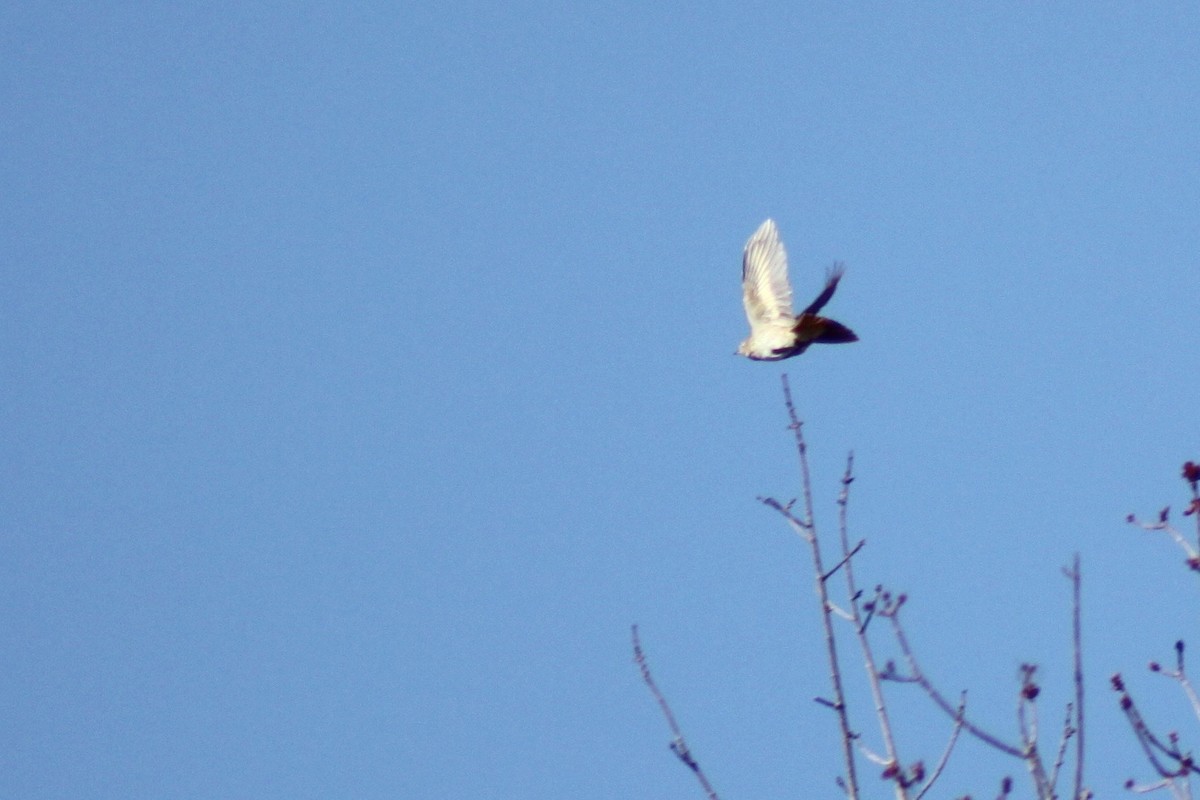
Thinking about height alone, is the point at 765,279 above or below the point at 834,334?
above

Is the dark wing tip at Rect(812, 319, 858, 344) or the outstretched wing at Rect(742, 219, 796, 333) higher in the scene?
the outstretched wing at Rect(742, 219, 796, 333)

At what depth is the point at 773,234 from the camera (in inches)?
375

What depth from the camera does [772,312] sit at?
9305 millimetres

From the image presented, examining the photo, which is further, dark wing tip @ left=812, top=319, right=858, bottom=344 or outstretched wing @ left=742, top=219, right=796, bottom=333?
outstretched wing @ left=742, top=219, right=796, bottom=333

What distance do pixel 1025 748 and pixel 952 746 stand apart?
1.57ft

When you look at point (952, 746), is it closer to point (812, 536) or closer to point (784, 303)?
point (812, 536)

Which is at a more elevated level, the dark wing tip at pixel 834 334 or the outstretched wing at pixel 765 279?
the outstretched wing at pixel 765 279

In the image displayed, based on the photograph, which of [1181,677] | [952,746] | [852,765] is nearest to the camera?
[852,765]

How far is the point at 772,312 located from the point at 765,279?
0.83 ft

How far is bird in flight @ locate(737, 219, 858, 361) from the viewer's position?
352 inches

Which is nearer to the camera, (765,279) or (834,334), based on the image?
(834,334)

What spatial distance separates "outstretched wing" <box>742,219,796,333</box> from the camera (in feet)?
30.6

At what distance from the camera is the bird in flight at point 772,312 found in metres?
8.93

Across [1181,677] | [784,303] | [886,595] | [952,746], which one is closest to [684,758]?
[952,746]
